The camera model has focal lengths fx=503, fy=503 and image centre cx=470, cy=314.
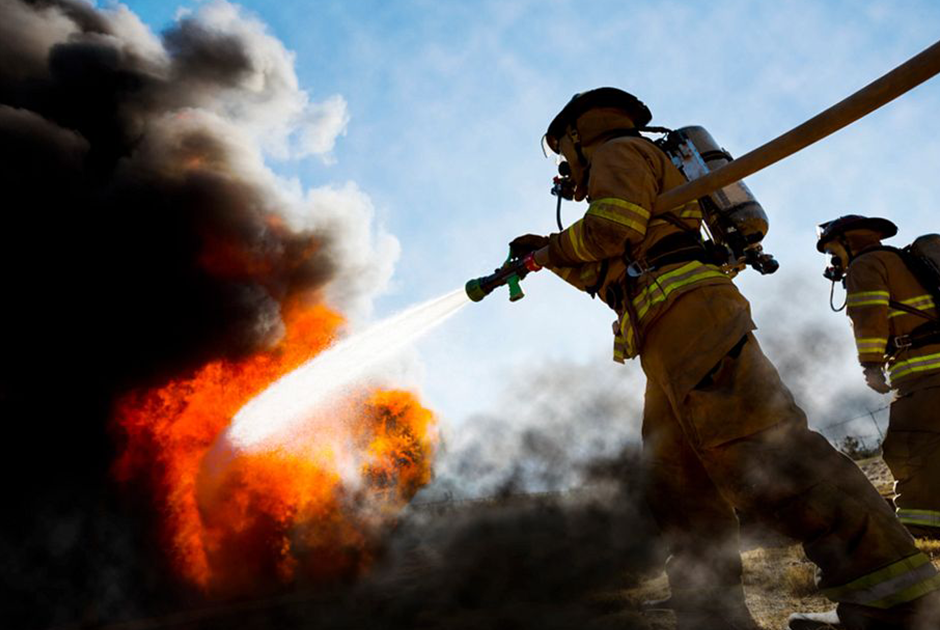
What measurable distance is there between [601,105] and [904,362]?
3197 mm

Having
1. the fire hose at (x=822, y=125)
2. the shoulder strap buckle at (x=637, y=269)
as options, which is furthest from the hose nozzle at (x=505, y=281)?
the fire hose at (x=822, y=125)

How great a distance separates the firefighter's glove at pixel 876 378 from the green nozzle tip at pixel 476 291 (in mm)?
3191

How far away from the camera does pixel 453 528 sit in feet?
40.2

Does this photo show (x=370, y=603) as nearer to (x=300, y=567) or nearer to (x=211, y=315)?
(x=300, y=567)

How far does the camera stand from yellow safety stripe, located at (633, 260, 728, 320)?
7.41 ft

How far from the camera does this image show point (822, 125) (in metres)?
1.80

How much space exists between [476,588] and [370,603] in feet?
4.37

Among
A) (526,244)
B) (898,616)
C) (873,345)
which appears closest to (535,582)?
(873,345)

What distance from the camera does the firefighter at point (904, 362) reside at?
3668mm

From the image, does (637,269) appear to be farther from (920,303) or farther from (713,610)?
(920,303)

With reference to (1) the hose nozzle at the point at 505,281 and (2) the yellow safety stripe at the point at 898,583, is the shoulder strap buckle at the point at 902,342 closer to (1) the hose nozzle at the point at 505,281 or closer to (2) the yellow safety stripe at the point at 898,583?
(2) the yellow safety stripe at the point at 898,583

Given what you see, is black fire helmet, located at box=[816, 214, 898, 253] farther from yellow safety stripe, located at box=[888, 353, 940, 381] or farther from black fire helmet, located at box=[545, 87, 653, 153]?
black fire helmet, located at box=[545, 87, 653, 153]

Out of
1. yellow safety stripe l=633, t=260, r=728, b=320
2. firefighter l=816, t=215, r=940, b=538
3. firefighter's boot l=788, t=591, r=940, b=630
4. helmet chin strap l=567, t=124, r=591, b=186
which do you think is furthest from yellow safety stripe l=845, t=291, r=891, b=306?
firefighter's boot l=788, t=591, r=940, b=630

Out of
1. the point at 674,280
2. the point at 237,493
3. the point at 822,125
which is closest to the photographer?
the point at 822,125
